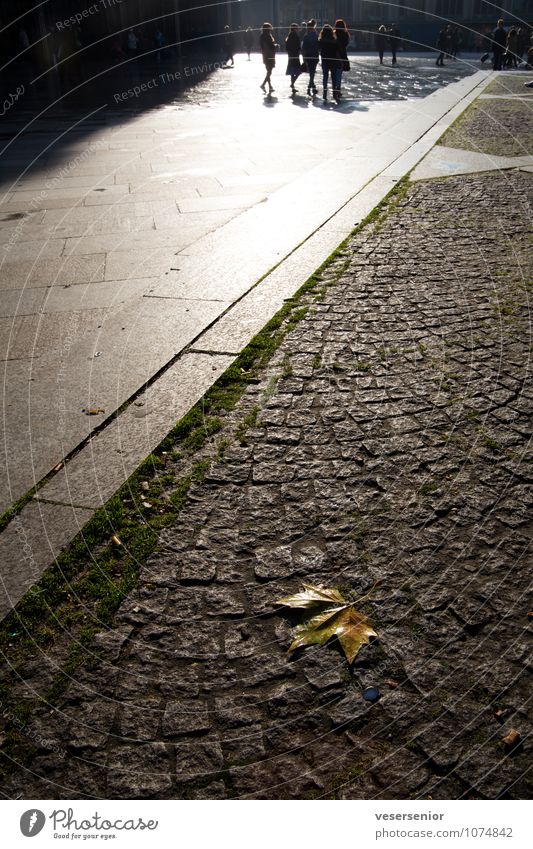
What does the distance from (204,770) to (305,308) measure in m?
3.81

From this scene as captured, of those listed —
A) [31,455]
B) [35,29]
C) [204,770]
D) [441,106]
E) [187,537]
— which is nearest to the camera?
[204,770]

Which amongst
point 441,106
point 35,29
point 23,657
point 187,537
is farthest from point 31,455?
point 35,29

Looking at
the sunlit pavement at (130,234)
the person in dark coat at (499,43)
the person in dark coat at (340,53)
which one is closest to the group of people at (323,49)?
the person in dark coat at (340,53)

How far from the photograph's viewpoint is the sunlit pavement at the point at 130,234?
4008 mm

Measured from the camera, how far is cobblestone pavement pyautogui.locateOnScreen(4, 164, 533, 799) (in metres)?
1.98

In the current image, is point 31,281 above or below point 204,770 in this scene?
above

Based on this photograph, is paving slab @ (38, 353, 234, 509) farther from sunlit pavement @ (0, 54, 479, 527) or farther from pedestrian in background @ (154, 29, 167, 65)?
pedestrian in background @ (154, 29, 167, 65)

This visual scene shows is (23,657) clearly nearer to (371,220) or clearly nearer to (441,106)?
(371,220)

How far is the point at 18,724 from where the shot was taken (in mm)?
2119

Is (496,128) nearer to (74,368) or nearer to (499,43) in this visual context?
(74,368)

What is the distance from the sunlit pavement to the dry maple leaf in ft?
3.86
